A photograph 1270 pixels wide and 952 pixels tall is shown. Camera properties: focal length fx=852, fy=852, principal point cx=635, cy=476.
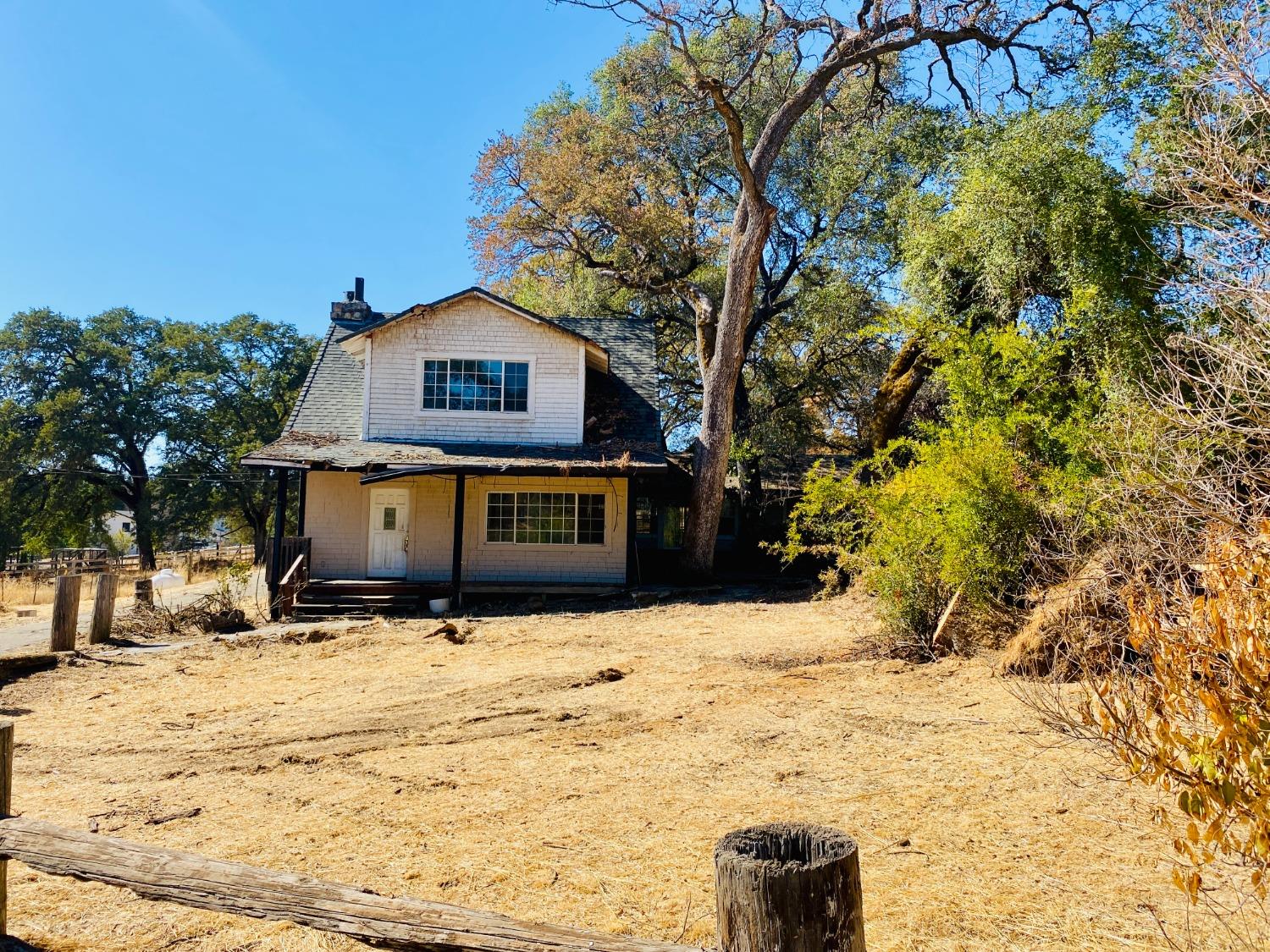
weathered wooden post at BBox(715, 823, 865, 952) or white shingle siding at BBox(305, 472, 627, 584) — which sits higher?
white shingle siding at BBox(305, 472, 627, 584)

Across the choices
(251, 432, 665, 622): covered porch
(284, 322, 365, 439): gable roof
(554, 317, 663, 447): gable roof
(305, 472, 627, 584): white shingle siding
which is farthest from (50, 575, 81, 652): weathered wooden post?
(554, 317, 663, 447): gable roof

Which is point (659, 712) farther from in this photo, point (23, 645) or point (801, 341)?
point (801, 341)

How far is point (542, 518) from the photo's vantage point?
1848 centimetres

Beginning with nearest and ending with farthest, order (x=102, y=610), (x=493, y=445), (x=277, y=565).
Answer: (x=102, y=610) < (x=277, y=565) < (x=493, y=445)

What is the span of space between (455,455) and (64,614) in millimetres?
7480

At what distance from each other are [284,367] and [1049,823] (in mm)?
39961

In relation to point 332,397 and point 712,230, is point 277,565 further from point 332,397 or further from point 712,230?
point 712,230

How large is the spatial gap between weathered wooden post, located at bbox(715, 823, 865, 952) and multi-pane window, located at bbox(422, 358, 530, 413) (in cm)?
1638

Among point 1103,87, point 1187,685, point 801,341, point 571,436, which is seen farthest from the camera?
point 801,341

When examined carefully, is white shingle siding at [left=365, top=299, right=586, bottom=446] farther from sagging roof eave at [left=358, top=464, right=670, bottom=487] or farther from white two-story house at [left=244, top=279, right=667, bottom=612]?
sagging roof eave at [left=358, top=464, right=670, bottom=487]

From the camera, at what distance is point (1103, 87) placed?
15250 millimetres

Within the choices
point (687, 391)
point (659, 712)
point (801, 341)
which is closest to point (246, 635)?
point (659, 712)

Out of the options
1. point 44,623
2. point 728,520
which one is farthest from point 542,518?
point 728,520

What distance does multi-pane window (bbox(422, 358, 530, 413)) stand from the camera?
18250 millimetres
